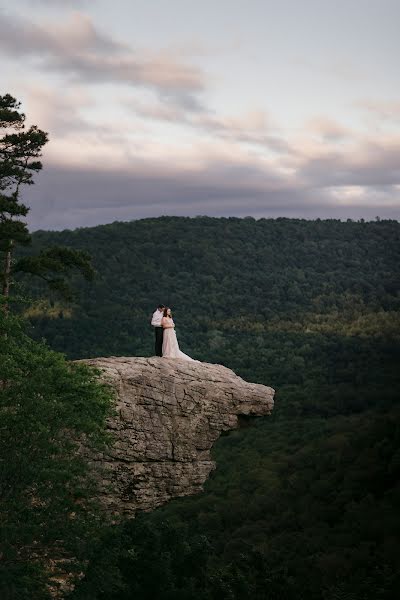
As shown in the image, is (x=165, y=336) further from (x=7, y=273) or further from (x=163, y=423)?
(x=7, y=273)

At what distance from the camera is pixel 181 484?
101 feet

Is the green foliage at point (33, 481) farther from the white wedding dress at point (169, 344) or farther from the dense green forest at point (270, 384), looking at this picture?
the white wedding dress at point (169, 344)

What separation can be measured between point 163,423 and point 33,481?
8723 millimetres

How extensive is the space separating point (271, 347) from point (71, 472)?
4713 inches

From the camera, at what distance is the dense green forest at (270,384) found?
155ft

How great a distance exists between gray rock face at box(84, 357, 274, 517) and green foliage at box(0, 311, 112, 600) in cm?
555

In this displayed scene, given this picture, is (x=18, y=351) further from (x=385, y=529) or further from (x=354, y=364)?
(x=354, y=364)

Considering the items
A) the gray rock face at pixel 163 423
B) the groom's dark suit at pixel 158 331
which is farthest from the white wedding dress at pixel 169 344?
the gray rock face at pixel 163 423

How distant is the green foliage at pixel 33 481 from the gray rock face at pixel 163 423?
5.55 meters

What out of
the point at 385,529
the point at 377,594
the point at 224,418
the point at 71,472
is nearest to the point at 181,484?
the point at 224,418

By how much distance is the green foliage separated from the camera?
21.0m

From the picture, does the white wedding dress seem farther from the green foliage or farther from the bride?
the green foliage

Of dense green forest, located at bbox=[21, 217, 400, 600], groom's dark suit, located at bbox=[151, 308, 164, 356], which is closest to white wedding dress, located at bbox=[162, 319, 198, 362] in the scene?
groom's dark suit, located at bbox=[151, 308, 164, 356]

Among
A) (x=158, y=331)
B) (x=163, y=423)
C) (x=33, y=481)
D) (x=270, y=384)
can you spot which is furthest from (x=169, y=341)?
(x=270, y=384)
